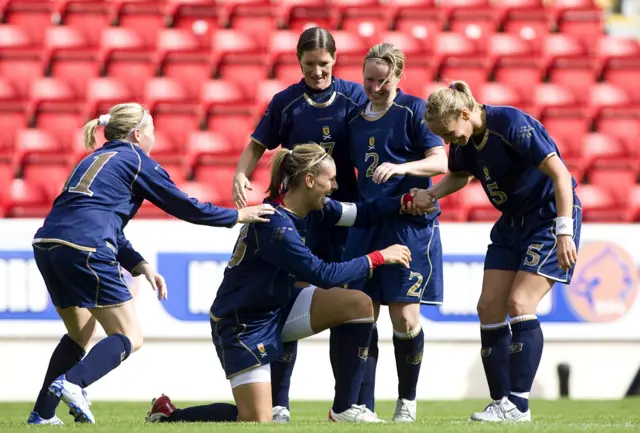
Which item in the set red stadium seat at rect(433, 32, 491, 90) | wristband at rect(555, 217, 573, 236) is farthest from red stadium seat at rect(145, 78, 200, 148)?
wristband at rect(555, 217, 573, 236)

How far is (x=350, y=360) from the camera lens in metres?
5.00

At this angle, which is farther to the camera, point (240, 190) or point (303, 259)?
point (240, 190)

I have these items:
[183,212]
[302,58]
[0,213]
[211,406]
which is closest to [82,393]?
[211,406]

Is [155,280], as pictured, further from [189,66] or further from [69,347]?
[189,66]

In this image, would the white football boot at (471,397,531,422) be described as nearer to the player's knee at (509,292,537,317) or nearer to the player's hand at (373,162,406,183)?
the player's knee at (509,292,537,317)

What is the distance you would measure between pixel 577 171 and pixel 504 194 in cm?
482

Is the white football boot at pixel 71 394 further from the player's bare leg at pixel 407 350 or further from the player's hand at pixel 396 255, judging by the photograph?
the player's bare leg at pixel 407 350

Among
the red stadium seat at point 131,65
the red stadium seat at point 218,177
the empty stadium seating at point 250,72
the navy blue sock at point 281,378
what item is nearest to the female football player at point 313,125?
the navy blue sock at point 281,378

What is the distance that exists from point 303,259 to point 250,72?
6.43 meters

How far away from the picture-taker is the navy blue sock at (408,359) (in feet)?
18.0

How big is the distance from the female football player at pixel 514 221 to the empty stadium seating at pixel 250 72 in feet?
10.7

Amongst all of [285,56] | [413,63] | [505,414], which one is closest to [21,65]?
[285,56]

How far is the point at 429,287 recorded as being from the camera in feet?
18.2

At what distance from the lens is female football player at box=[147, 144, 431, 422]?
191 inches
